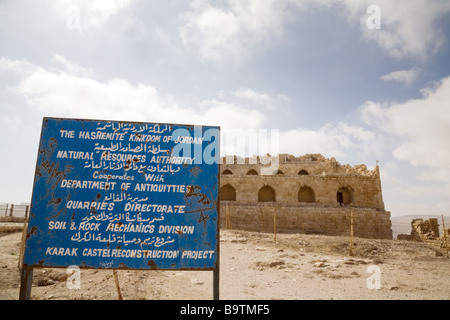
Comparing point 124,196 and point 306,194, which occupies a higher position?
point 306,194

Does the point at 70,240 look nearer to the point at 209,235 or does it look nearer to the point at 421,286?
the point at 209,235

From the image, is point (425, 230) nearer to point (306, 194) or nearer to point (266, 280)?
point (306, 194)

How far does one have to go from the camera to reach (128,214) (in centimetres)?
328

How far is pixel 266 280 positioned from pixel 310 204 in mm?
16027

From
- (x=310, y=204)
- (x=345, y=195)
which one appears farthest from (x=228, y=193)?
(x=345, y=195)

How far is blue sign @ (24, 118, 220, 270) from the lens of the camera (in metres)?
3.17

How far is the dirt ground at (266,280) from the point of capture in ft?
15.6

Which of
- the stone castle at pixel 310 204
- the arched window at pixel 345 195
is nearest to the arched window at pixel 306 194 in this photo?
the stone castle at pixel 310 204

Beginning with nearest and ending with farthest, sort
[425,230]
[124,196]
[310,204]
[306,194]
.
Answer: [124,196] → [425,230] → [310,204] → [306,194]

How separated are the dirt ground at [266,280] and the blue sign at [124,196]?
175cm

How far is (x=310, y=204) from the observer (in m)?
20.7

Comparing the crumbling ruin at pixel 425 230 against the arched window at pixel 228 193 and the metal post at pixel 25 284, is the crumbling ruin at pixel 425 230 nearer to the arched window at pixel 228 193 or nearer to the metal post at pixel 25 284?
the arched window at pixel 228 193
